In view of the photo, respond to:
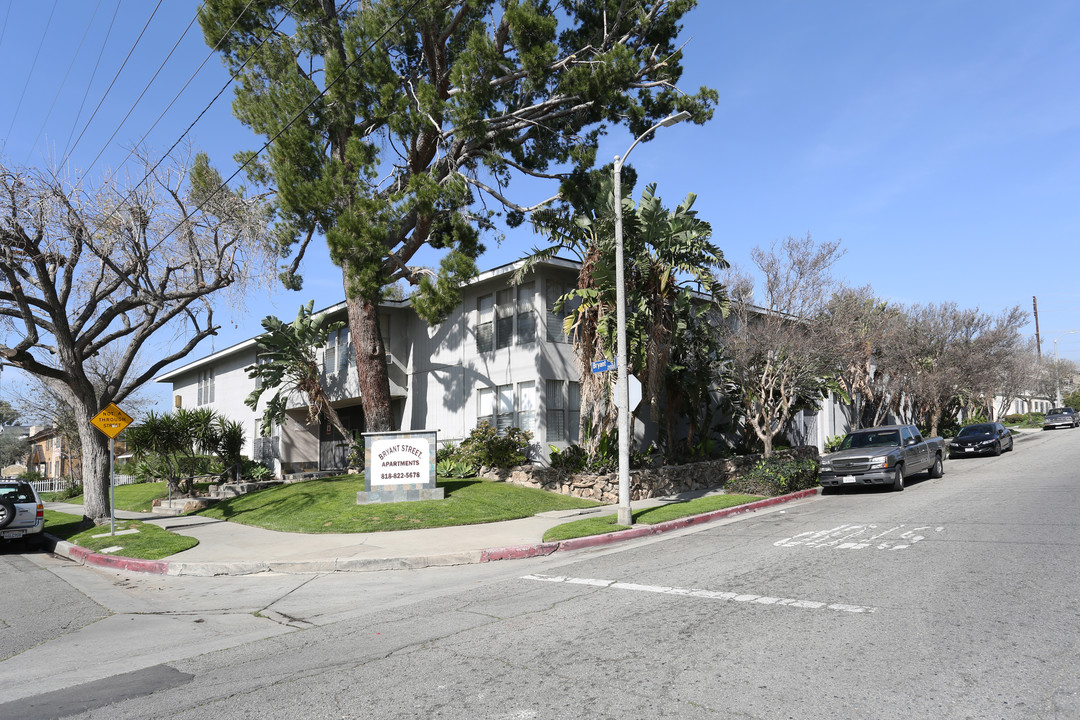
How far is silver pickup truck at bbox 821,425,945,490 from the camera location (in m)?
17.7


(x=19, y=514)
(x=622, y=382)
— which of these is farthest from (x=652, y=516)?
(x=19, y=514)

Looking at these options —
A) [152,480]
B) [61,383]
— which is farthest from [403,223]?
[152,480]

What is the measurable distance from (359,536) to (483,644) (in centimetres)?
797

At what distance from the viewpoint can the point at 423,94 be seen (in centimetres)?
1831

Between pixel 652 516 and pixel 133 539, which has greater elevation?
pixel 652 516

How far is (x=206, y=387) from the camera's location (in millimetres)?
35344

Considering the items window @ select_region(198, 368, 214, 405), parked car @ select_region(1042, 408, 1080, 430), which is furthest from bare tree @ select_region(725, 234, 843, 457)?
parked car @ select_region(1042, 408, 1080, 430)

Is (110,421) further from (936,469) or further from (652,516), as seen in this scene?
(936,469)

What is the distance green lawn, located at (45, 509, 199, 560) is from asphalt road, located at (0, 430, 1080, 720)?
175cm

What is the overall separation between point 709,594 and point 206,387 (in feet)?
110

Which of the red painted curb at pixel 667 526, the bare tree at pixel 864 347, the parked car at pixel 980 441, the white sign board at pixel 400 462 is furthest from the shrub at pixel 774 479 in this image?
the parked car at pixel 980 441

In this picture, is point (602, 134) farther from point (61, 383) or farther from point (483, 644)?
point (483, 644)

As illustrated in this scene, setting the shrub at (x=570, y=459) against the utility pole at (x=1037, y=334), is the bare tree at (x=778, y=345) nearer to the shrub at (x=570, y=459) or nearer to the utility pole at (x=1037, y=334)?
the shrub at (x=570, y=459)

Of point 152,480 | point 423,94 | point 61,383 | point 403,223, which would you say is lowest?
point 152,480
